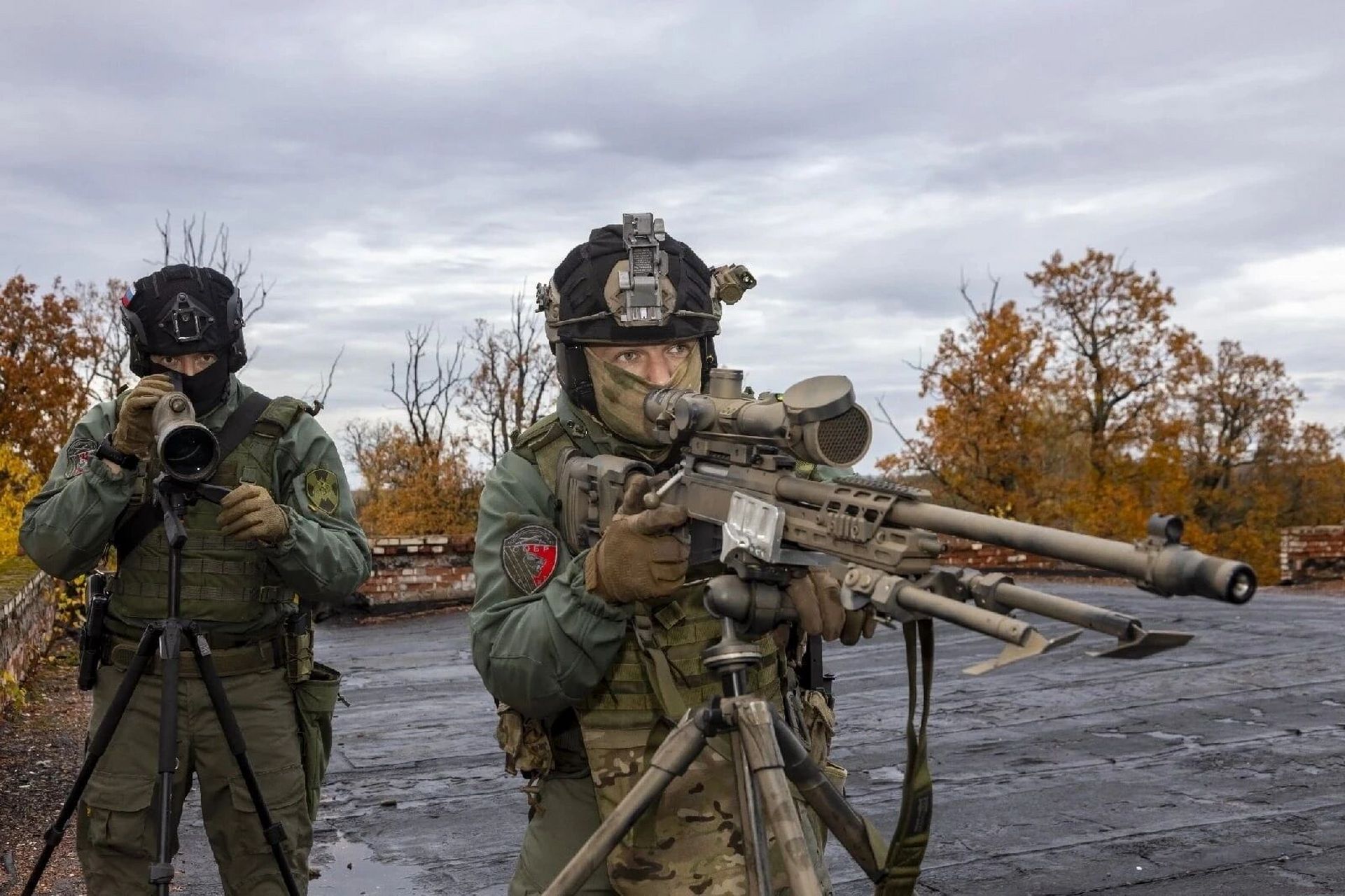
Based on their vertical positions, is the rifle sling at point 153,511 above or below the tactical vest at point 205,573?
above

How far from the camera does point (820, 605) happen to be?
2.82 m

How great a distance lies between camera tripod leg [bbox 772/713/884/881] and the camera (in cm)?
272

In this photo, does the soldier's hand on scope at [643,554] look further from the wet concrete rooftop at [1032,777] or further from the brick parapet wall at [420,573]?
the brick parapet wall at [420,573]

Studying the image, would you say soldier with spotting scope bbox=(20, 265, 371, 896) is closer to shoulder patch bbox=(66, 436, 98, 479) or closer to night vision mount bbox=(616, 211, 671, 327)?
shoulder patch bbox=(66, 436, 98, 479)

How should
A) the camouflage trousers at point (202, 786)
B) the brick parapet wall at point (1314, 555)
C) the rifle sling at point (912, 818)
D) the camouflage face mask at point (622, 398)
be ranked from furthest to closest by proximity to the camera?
the brick parapet wall at point (1314, 555), the camouflage trousers at point (202, 786), the camouflage face mask at point (622, 398), the rifle sling at point (912, 818)

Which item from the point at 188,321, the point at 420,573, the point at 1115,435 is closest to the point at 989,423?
the point at 1115,435

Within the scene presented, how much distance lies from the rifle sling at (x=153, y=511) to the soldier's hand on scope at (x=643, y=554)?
6.61ft

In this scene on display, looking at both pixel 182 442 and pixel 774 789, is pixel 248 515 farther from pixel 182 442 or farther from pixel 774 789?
pixel 774 789

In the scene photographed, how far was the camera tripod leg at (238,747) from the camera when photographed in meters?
4.06

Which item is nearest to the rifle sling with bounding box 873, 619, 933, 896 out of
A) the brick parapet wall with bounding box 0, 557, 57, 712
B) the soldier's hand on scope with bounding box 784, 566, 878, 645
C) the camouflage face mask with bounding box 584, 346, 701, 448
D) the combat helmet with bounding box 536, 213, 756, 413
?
the soldier's hand on scope with bounding box 784, 566, 878, 645

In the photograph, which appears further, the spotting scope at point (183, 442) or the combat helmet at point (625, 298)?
the spotting scope at point (183, 442)

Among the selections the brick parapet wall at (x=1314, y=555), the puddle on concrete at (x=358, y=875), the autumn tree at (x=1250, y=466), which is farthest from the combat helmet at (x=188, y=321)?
the autumn tree at (x=1250, y=466)

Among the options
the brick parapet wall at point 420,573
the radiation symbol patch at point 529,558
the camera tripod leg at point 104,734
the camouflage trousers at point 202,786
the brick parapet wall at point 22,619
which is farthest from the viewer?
the brick parapet wall at point 420,573

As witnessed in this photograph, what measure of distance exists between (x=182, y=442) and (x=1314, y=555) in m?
24.4
